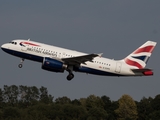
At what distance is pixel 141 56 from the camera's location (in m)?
79.2

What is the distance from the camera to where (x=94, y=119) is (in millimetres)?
127438

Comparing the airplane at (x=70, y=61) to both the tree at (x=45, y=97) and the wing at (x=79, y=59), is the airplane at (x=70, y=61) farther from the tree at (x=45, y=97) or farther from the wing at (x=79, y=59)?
the tree at (x=45, y=97)

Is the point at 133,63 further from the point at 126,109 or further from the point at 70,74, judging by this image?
the point at 126,109

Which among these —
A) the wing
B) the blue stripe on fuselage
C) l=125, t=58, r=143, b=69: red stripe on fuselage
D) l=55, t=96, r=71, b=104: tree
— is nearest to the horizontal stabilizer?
l=125, t=58, r=143, b=69: red stripe on fuselage

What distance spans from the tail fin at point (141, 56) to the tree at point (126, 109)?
6688 centimetres

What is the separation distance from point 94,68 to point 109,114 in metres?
76.2

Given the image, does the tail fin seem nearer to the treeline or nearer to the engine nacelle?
the engine nacelle

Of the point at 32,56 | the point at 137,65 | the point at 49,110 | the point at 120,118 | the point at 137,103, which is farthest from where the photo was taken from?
the point at 137,103

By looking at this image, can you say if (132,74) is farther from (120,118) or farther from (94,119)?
(120,118)

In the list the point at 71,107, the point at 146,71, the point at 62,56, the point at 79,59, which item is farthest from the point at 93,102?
the point at 79,59

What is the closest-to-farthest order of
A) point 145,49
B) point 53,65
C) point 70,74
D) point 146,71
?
point 53,65 → point 146,71 → point 70,74 → point 145,49

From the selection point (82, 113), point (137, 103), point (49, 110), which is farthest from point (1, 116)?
point (137, 103)

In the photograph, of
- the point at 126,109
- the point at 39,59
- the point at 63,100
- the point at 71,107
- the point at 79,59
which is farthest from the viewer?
the point at 63,100

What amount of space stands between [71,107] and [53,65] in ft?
186
